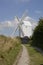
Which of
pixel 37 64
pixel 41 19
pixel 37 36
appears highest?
pixel 41 19

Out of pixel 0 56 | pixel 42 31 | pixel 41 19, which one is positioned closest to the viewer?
pixel 0 56

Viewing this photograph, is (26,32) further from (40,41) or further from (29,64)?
(29,64)

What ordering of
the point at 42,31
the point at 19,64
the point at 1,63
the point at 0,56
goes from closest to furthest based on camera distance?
the point at 1,63
the point at 0,56
the point at 19,64
the point at 42,31

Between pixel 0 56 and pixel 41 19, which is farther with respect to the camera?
pixel 41 19

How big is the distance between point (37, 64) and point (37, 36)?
37920 millimetres

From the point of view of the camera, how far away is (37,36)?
5778 centimetres

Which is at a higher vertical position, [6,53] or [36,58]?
[6,53]

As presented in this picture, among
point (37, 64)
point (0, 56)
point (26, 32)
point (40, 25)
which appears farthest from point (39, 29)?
point (26, 32)

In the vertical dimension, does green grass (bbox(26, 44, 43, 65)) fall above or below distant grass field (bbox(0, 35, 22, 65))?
below

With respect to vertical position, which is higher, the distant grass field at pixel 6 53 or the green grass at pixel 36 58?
the distant grass field at pixel 6 53

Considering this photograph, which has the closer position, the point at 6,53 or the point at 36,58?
the point at 6,53

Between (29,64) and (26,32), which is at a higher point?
(26,32)

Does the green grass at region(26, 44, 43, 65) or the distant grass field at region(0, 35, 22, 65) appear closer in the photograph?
the distant grass field at region(0, 35, 22, 65)

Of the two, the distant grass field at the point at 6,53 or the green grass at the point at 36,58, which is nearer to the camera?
the distant grass field at the point at 6,53
